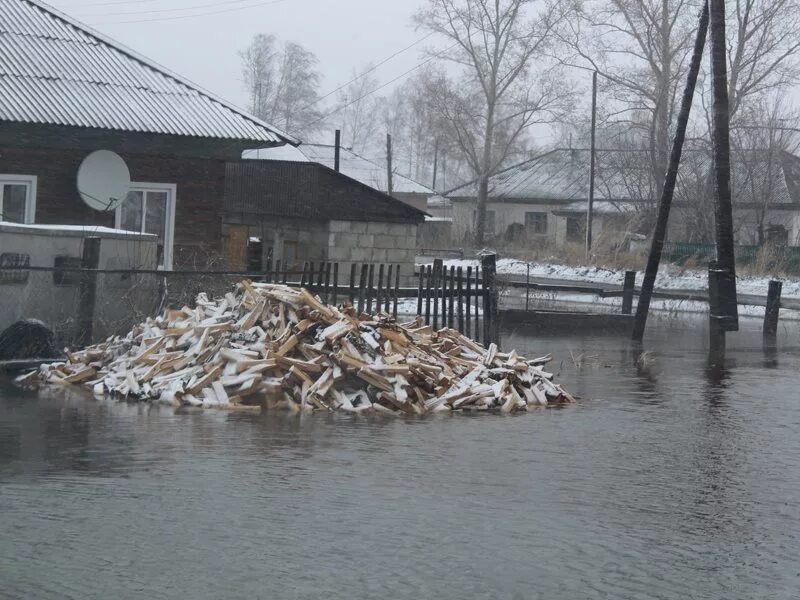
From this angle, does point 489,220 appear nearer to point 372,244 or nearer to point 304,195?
point 372,244

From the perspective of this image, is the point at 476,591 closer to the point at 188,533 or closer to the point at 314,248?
the point at 188,533

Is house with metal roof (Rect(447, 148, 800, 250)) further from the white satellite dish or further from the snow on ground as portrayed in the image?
the white satellite dish

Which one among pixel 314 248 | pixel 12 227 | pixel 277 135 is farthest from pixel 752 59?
pixel 12 227

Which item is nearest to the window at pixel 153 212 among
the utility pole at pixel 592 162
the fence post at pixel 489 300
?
the fence post at pixel 489 300

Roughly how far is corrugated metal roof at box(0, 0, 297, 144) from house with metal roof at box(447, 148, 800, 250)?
3080cm

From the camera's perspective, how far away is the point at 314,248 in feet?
103

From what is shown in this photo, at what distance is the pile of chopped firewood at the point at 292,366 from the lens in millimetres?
11281

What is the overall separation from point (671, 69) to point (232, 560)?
175ft

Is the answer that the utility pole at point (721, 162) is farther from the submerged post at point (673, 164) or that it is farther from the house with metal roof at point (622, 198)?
the house with metal roof at point (622, 198)

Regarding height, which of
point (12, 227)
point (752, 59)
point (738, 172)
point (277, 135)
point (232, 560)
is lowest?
point (232, 560)

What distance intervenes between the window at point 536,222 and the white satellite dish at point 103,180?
56.1 metres

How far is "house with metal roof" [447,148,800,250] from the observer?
4978cm

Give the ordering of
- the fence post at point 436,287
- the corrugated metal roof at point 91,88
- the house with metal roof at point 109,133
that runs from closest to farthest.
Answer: the fence post at point 436,287 → the corrugated metal roof at point 91,88 → the house with metal roof at point 109,133

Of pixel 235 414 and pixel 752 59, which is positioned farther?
pixel 752 59
